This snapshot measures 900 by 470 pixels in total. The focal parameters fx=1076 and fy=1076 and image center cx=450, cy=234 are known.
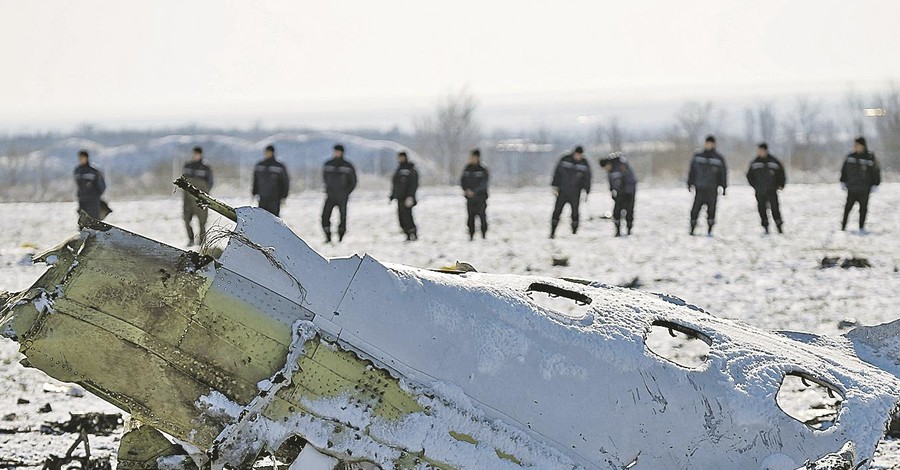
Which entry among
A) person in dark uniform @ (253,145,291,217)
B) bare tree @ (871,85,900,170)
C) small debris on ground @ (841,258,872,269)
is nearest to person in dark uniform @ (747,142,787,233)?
small debris on ground @ (841,258,872,269)

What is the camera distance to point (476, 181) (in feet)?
60.5

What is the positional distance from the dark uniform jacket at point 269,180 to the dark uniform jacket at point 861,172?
9263mm

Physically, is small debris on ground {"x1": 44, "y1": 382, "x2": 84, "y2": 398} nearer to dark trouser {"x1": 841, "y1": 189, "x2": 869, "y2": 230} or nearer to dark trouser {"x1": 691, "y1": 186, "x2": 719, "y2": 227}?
dark trouser {"x1": 691, "y1": 186, "x2": 719, "y2": 227}

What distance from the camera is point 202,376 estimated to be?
13.6 feet

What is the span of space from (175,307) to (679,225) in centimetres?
1798

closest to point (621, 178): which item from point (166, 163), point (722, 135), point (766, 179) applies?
point (766, 179)

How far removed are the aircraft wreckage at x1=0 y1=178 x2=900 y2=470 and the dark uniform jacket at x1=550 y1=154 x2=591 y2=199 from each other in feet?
44.4

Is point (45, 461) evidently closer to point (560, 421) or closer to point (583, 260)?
point (560, 421)

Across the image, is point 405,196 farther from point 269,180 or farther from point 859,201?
point 859,201

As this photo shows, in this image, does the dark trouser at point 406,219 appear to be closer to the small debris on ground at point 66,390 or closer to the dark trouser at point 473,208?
the dark trouser at point 473,208

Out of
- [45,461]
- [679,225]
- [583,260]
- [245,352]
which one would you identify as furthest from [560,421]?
[679,225]

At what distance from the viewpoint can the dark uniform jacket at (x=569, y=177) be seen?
18.0 metres

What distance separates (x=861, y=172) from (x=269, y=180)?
969 cm

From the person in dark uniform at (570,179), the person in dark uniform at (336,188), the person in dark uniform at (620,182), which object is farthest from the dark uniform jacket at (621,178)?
the person in dark uniform at (336,188)
